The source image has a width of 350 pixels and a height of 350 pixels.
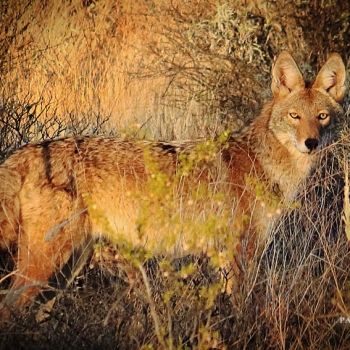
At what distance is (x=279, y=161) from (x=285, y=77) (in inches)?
26.6

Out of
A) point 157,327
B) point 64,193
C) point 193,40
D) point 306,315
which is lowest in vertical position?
point 306,315

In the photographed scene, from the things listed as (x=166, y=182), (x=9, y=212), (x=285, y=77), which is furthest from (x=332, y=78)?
(x=9, y=212)

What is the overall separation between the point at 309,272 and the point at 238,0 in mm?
4867

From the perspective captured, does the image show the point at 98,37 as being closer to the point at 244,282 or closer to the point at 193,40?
the point at 193,40

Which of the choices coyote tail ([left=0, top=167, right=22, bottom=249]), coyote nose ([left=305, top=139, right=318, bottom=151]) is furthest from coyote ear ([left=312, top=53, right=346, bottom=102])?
coyote tail ([left=0, top=167, right=22, bottom=249])

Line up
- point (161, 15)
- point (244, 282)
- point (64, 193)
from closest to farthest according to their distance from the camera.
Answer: point (244, 282)
point (64, 193)
point (161, 15)

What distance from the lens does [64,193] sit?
426 cm

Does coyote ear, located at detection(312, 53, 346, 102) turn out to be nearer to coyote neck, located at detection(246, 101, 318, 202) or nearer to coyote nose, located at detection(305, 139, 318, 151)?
coyote neck, located at detection(246, 101, 318, 202)

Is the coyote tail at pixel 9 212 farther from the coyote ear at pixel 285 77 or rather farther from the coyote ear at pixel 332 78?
the coyote ear at pixel 332 78

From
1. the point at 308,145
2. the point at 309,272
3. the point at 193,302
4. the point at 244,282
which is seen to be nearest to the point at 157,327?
the point at 193,302

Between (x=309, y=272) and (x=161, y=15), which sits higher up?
(x=161, y=15)

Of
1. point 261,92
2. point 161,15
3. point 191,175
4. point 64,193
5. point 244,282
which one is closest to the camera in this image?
point 244,282

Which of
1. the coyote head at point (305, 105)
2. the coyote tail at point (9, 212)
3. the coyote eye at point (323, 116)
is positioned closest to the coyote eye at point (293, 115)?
the coyote head at point (305, 105)

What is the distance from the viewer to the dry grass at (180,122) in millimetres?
3523
